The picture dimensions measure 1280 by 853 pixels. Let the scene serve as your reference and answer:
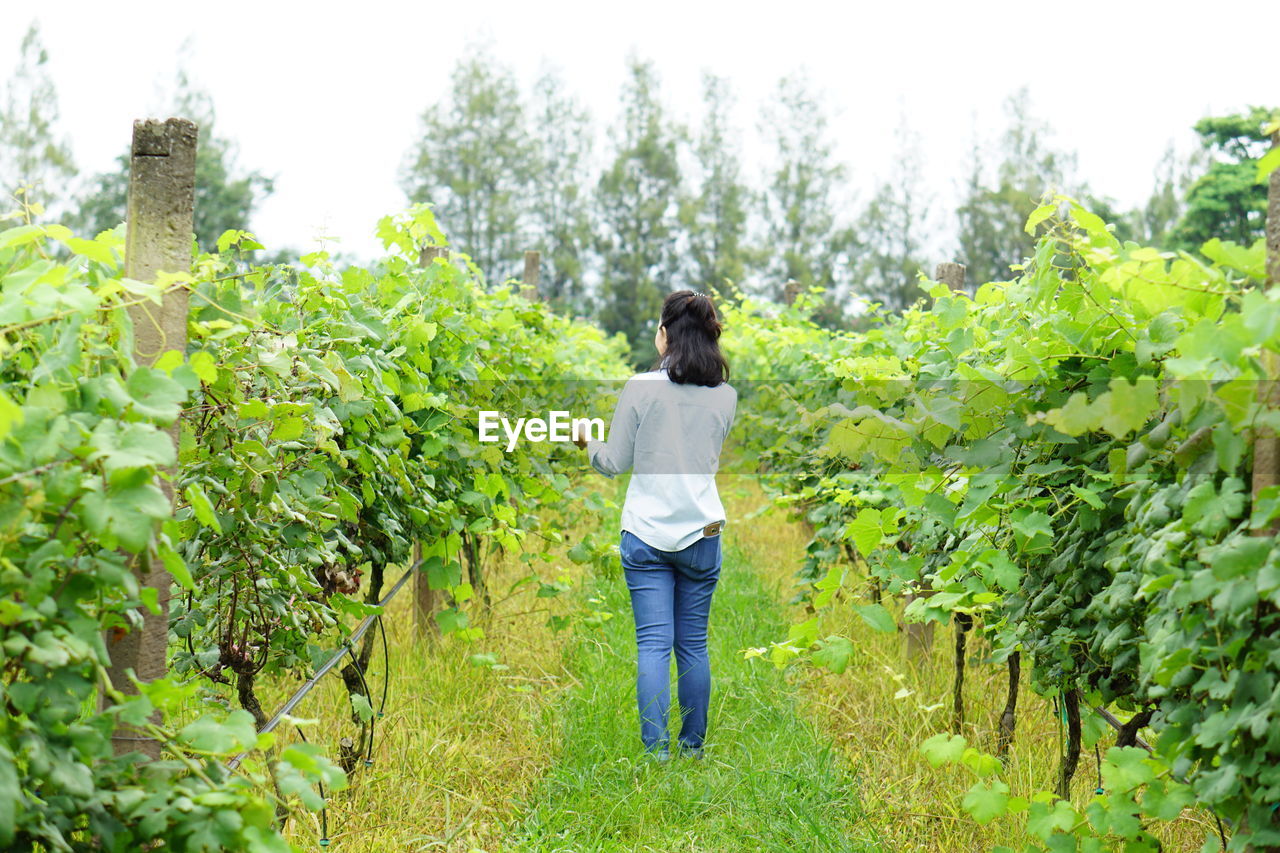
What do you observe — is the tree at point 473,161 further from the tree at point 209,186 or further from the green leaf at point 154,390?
the green leaf at point 154,390

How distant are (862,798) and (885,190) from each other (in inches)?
1659

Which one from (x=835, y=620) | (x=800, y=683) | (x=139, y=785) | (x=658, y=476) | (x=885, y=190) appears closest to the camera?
(x=139, y=785)

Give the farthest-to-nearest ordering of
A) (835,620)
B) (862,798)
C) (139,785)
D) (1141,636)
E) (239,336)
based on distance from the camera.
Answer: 1. (835,620)
2. (862,798)
3. (239,336)
4. (1141,636)
5. (139,785)

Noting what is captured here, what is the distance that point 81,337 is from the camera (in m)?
1.53

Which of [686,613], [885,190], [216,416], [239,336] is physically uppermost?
[885,190]

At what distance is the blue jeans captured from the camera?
3721mm

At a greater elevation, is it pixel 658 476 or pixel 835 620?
pixel 658 476

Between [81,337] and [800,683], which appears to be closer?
[81,337]

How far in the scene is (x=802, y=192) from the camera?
42719 mm

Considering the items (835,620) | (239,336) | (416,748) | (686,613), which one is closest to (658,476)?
(686,613)

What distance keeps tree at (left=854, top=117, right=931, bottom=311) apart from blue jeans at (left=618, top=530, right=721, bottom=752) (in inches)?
1556

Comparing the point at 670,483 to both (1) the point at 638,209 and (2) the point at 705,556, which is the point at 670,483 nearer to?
(2) the point at 705,556

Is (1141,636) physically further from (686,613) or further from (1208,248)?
(686,613)

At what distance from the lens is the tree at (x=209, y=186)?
3394 cm
